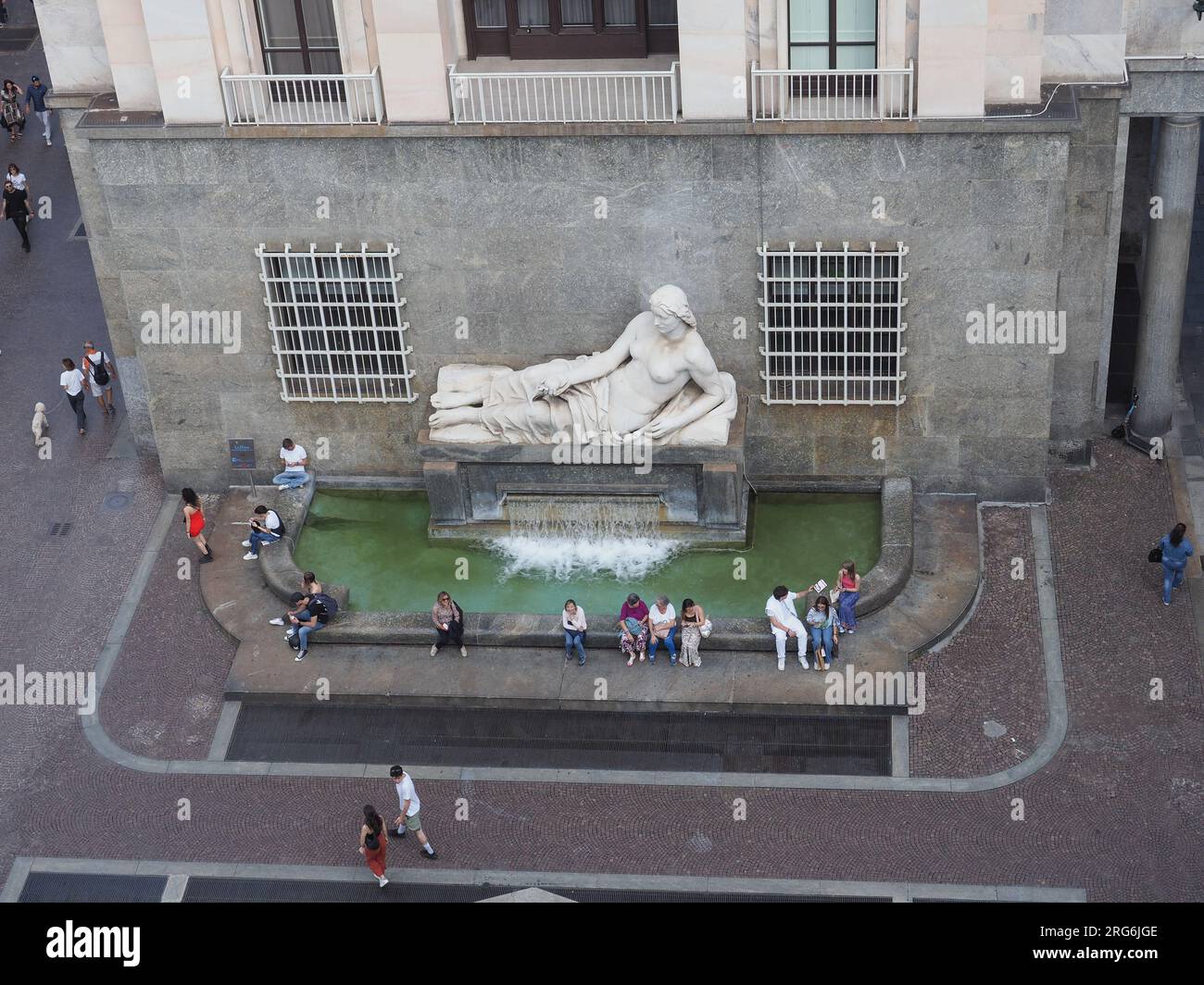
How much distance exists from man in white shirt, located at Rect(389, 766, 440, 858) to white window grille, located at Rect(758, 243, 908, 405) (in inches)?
375

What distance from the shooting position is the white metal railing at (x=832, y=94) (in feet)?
92.6

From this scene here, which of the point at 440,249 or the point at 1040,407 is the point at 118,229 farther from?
the point at 1040,407

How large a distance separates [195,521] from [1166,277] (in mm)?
16811

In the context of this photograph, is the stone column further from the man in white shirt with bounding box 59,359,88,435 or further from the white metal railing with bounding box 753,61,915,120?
the man in white shirt with bounding box 59,359,88,435

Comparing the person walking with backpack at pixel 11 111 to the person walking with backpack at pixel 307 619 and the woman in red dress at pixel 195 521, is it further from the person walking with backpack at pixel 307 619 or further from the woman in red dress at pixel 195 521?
the person walking with backpack at pixel 307 619

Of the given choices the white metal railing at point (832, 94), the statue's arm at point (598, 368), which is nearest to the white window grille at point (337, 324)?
the statue's arm at point (598, 368)

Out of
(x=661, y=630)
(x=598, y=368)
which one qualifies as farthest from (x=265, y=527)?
(x=661, y=630)

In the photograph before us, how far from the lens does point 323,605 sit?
95.9 ft

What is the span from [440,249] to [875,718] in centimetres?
1020

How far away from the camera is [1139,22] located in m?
29.1

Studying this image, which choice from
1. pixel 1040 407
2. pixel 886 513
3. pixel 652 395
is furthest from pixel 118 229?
pixel 1040 407

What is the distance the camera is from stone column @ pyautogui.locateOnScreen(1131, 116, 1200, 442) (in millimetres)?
30422

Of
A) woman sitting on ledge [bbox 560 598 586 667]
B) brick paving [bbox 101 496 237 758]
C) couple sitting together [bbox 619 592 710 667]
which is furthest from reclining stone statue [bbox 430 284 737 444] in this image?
brick paving [bbox 101 496 237 758]

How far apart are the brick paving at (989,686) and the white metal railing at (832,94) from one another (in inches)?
299
